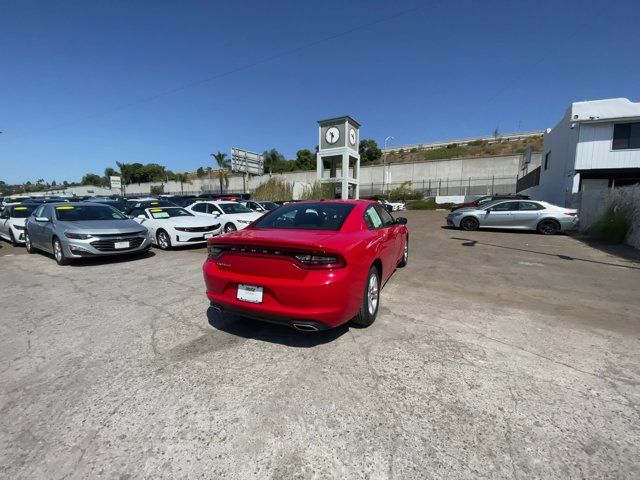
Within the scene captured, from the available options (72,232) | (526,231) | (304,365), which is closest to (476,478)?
(304,365)

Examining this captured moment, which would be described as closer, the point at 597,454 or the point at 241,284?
the point at 597,454

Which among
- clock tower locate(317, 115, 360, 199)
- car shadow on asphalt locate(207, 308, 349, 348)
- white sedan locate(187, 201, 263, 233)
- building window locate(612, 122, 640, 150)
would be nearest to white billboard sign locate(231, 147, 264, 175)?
clock tower locate(317, 115, 360, 199)

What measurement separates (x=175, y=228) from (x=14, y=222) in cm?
568

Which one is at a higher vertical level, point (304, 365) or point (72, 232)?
point (72, 232)

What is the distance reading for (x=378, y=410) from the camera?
2.27 metres

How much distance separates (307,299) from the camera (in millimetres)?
2803

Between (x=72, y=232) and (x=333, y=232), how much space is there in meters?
6.45

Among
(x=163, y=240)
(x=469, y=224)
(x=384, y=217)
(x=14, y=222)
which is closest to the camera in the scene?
(x=384, y=217)

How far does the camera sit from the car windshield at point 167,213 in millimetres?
9745

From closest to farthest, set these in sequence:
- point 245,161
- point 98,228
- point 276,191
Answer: point 98,228 < point 276,191 < point 245,161

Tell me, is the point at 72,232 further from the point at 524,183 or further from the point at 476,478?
the point at 524,183

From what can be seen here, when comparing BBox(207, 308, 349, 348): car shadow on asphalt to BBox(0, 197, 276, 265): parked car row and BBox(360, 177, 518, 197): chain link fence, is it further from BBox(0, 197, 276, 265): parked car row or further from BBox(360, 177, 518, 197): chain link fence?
BBox(360, 177, 518, 197): chain link fence

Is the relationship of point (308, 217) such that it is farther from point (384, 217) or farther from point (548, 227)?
point (548, 227)

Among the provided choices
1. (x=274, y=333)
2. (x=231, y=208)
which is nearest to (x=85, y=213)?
(x=231, y=208)
